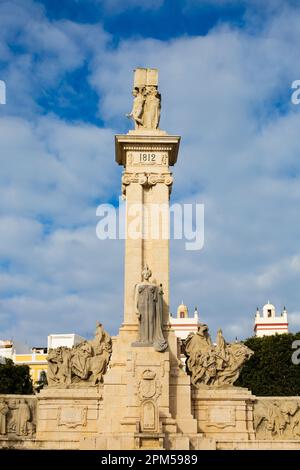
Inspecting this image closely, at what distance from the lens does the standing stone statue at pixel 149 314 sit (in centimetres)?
2192

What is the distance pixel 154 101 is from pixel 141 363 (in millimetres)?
9936

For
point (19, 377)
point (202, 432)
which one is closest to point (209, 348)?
point (202, 432)

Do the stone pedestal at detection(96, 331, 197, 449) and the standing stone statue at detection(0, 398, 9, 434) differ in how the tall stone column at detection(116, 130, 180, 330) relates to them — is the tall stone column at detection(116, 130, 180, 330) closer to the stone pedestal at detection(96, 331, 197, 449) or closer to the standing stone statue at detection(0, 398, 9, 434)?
the stone pedestal at detection(96, 331, 197, 449)

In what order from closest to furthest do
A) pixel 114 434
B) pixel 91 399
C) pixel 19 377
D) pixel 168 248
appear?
1. pixel 114 434
2. pixel 91 399
3. pixel 168 248
4. pixel 19 377

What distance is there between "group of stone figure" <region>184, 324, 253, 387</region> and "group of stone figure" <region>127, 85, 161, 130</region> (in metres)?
8.13

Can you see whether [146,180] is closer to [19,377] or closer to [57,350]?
[57,350]

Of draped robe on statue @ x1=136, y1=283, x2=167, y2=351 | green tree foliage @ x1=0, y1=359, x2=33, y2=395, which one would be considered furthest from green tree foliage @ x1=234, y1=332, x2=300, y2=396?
draped robe on statue @ x1=136, y1=283, x2=167, y2=351

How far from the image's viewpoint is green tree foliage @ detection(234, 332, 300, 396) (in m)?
43.3

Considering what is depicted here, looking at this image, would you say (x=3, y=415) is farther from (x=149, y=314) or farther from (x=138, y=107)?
(x=138, y=107)

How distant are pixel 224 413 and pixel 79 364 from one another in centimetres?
510

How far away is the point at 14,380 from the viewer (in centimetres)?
4384

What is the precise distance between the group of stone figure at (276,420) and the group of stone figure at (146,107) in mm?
10817

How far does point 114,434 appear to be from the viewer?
20.6 meters

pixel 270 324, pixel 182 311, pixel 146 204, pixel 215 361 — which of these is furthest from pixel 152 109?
pixel 182 311
